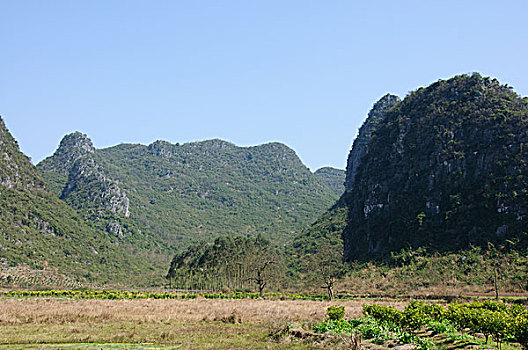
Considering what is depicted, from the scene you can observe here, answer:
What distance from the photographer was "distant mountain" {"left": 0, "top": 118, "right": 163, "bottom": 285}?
125 m

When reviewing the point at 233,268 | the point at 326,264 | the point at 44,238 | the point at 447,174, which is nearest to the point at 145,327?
the point at 233,268

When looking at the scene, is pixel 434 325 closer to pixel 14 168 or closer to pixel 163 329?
pixel 163 329

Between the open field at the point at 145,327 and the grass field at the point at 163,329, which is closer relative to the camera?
the grass field at the point at 163,329

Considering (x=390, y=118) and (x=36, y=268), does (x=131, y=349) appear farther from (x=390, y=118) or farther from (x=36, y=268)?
(x=390, y=118)

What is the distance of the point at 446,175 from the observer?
347 ft

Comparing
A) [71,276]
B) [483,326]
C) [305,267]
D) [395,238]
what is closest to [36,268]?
[71,276]

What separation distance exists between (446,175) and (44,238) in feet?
412

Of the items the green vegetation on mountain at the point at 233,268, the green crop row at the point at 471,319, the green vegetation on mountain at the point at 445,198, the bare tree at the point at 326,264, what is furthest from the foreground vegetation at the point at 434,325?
the green vegetation on mountain at the point at 233,268

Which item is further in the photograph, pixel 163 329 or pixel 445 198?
pixel 445 198

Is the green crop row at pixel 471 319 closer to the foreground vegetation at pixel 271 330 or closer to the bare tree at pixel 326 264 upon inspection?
the foreground vegetation at pixel 271 330

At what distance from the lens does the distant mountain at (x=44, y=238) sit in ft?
411

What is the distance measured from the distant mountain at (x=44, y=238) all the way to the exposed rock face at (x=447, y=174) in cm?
8324

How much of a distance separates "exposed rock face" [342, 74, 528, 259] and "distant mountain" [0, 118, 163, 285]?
8324 centimetres

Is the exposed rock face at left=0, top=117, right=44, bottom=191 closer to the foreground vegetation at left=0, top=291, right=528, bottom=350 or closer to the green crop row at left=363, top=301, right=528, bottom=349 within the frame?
the foreground vegetation at left=0, top=291, right=528, bottom=350
